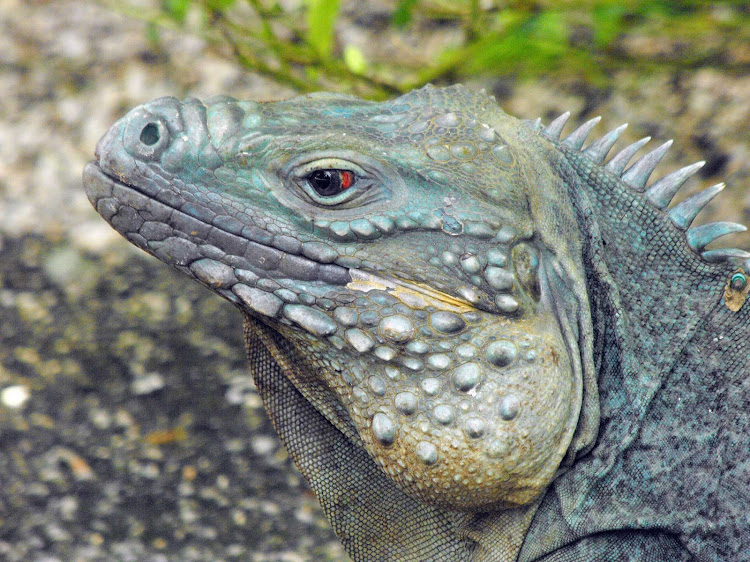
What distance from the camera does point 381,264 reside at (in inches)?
93.5

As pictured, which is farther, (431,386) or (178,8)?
(178,8)

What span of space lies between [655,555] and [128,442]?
307 centimetres

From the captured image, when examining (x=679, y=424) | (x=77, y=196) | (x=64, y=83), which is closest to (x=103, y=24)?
(x=64, y=83)

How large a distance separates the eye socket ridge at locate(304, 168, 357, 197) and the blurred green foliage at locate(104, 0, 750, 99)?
97.1 inches

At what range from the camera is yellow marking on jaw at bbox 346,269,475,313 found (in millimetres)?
2357

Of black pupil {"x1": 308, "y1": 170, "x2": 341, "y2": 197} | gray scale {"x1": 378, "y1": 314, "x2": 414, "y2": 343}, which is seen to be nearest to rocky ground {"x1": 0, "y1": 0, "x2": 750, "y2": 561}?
gray scale {"x1": 378, "y1": 314, "x2": 414, "y2": 343}

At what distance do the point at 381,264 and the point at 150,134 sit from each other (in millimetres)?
728

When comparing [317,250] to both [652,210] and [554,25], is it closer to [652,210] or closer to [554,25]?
[652,210]

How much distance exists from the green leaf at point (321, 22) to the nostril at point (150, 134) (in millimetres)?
2426

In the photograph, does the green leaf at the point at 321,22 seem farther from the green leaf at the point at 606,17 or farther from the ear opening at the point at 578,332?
the ear opening at the point at 578,332

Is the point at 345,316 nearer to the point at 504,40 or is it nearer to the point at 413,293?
the point at 413,293

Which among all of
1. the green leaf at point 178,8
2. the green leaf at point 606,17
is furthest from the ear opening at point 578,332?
the green leaf at point 178,8

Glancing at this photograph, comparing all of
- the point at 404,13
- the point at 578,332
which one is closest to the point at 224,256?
the point at 578,332

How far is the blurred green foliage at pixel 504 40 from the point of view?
5121mm
